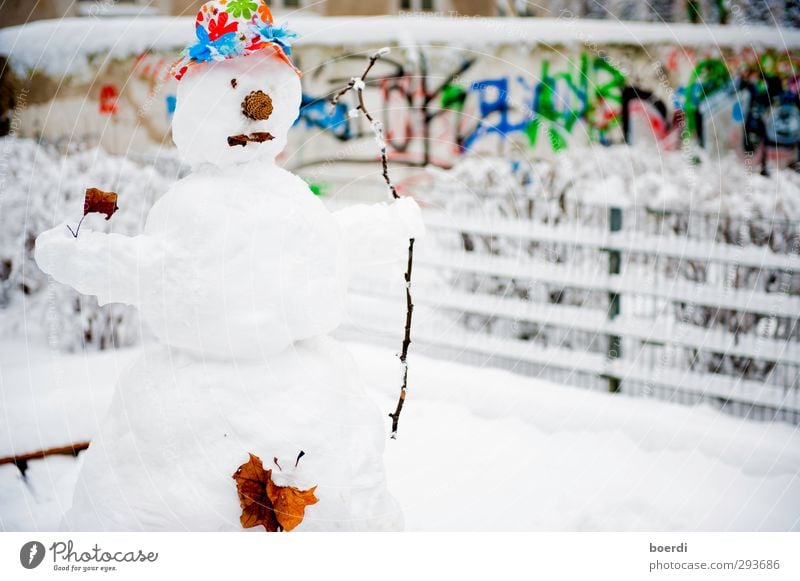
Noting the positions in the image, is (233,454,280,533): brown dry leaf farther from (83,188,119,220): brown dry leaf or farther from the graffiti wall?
the graffiti wall

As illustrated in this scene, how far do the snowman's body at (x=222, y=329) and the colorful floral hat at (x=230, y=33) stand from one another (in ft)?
0.12

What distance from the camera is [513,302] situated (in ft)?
12.0

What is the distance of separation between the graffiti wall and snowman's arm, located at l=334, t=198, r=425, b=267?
6.79 feet

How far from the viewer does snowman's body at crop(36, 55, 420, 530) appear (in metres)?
1.66

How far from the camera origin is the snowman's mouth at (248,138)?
1.68 meters

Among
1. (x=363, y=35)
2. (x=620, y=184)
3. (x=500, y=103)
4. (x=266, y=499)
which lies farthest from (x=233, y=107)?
(x=363, y=35)

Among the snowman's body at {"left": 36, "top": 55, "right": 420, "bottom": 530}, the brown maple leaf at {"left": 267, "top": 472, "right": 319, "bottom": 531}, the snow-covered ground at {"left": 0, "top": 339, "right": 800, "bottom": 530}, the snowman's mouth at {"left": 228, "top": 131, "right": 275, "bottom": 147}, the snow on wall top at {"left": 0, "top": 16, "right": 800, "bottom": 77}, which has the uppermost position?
the snow on wall top at {"left": 0, "top": 16, "right": 800, "bottom": 77}

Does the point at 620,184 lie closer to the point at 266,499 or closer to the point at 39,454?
the point at 266,499

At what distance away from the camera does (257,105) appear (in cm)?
165

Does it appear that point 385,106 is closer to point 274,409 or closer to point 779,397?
point 779,397

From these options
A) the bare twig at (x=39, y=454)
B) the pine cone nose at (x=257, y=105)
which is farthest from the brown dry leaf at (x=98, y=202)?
the bare twig at (x=39, y=454)

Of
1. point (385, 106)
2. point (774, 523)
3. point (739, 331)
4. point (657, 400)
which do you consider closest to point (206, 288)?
point (774, 523)

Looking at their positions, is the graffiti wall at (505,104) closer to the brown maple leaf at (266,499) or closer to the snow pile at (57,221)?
the snow pile at (57,221)

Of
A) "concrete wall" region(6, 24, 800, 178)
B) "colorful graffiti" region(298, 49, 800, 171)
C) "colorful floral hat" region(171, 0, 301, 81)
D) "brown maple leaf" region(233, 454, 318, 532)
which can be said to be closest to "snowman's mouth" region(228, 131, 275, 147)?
"colorful floral hat" region(171, 0, 301, 81)
